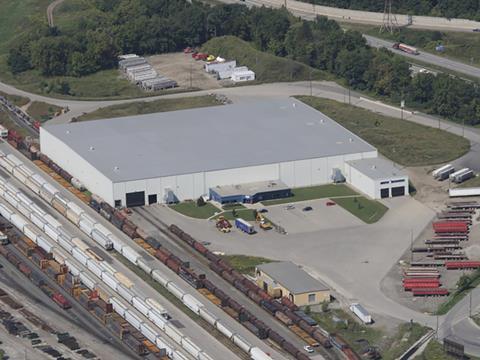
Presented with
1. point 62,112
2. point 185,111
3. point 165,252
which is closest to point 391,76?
point 185,111

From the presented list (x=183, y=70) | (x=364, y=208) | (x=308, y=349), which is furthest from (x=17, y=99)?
(x=308, y=349)

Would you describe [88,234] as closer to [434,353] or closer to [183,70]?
[434,353]

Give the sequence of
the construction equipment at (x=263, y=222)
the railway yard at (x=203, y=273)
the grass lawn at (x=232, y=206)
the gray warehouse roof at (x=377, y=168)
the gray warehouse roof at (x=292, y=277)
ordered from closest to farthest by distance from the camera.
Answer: the railway yard at (x=203, y=273), the gray warehouse roof at (x=292, y=277), the construction equipment at (x=263, y=222), the grass lawn at (x=232, y=206), the gray warehouse roof at (x=377, y=168)

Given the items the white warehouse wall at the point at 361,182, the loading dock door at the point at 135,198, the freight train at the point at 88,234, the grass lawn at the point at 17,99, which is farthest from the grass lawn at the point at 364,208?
the grass lawn at the point at 17,99

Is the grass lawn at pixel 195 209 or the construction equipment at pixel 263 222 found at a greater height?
the construction equipment at pixel 263 222

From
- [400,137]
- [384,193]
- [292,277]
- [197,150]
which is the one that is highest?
[197,150]

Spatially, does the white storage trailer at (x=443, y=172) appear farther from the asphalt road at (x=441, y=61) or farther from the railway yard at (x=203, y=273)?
the asphalt road at (x=441, y=61)
